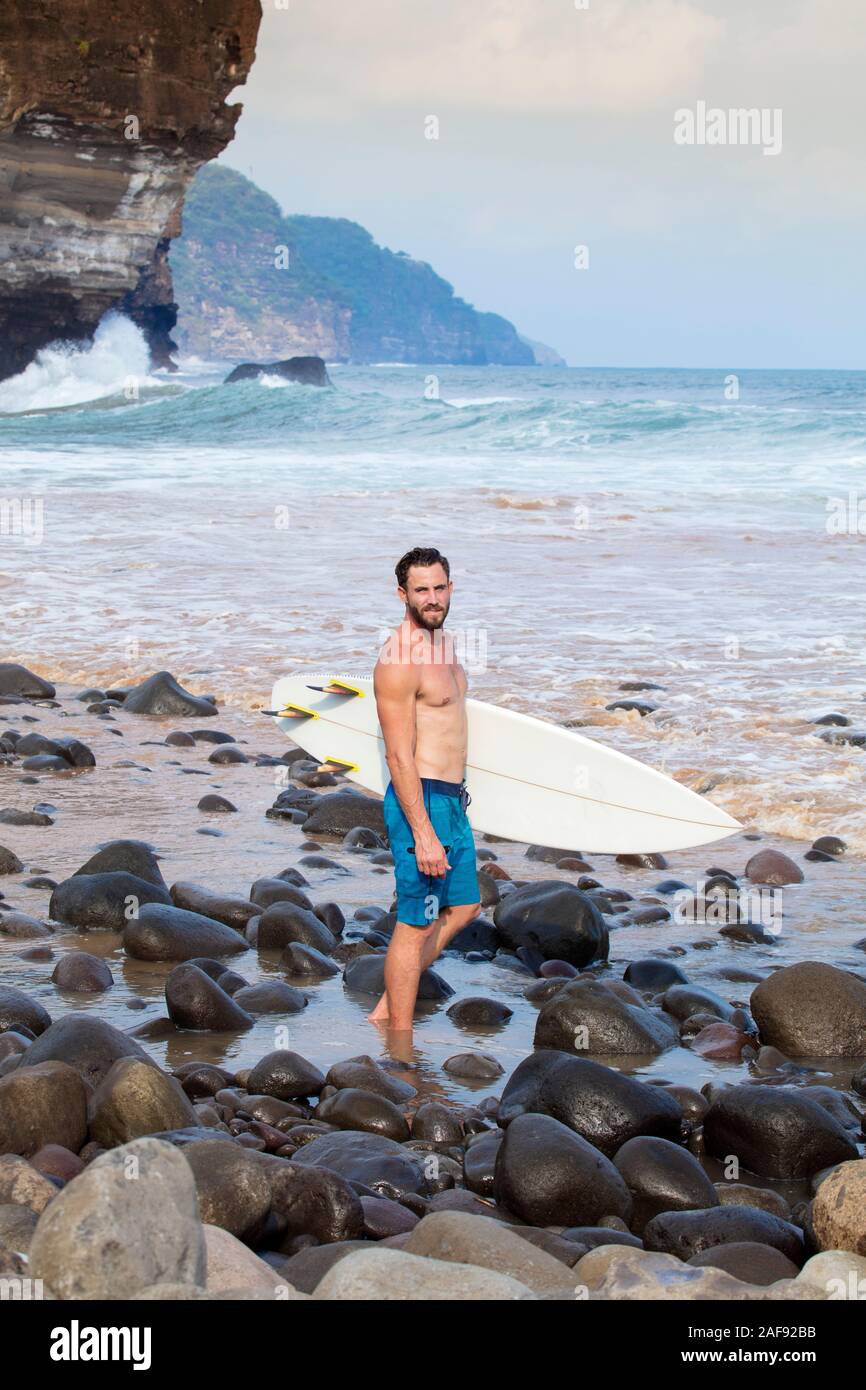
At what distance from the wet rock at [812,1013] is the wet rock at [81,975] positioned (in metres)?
1.96

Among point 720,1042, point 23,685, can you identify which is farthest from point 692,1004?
point 23,685

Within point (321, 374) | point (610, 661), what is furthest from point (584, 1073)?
point (321, 374)

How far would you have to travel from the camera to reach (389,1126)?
3.41m

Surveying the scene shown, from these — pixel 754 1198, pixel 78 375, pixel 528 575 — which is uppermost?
pixel 78 375

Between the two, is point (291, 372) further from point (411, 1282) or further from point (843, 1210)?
point (411, 1282)

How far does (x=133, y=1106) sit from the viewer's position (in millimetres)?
3143

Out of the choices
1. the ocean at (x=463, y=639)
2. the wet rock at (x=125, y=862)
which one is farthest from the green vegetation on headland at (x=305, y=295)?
the wet rock at (x=125, y=862)

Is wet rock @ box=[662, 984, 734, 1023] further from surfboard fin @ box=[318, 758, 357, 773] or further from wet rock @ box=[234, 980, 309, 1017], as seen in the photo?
surfboard fin @ box=[318, 758, 357, 773]

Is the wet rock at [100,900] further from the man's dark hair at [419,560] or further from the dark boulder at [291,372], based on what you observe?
the dark boulder at [291,372]

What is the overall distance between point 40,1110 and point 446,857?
56.5 inches

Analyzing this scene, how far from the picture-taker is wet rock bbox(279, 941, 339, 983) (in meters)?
4.50

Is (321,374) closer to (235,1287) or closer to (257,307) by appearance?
(235,1287)

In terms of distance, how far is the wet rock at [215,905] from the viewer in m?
4.83

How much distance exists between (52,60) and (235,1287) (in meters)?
38.1
